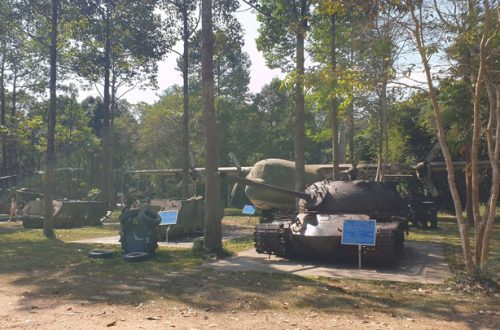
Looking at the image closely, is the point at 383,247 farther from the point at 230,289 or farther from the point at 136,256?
the point at 136,256

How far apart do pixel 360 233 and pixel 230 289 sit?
10.3ft

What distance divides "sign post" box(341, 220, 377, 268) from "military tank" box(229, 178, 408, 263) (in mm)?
218

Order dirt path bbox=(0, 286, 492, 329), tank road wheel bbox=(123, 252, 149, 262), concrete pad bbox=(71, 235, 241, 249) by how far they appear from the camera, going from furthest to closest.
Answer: concrete pad bbox=(71, 235, 241, 249), tank road wheel bbox=(123, 252, 149, 262), dirt path bbox=(0, 286, 492, 329)

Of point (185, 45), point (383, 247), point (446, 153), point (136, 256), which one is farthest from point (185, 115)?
point (446, 153)

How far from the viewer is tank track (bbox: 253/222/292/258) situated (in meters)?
11.4

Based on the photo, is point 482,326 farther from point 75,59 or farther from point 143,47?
point 75,59

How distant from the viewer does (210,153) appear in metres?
12.6

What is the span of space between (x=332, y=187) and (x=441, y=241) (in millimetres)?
5473

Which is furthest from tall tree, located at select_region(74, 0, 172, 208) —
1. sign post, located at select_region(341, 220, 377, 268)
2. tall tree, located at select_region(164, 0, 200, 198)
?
sign post, located at select_region(341, 220, 377, 268)

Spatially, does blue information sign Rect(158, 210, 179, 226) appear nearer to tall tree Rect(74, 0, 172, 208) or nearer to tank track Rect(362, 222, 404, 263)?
tank track Rect(362, 222, 404, 263)

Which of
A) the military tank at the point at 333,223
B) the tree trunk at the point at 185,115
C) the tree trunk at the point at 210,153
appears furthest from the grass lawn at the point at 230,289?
the tree trunk at the point at 185,115

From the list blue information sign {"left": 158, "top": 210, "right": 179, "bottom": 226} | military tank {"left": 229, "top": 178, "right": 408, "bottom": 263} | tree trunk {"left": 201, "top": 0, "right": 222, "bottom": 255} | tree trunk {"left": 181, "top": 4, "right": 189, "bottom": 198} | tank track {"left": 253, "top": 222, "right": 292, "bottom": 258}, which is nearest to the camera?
military tank {"left": 229, "top": 178, "right": 408, "bottom": 263}

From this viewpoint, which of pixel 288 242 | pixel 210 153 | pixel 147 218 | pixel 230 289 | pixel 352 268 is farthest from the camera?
pixel 210 153

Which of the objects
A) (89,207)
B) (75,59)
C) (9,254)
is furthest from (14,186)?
(9,254)
